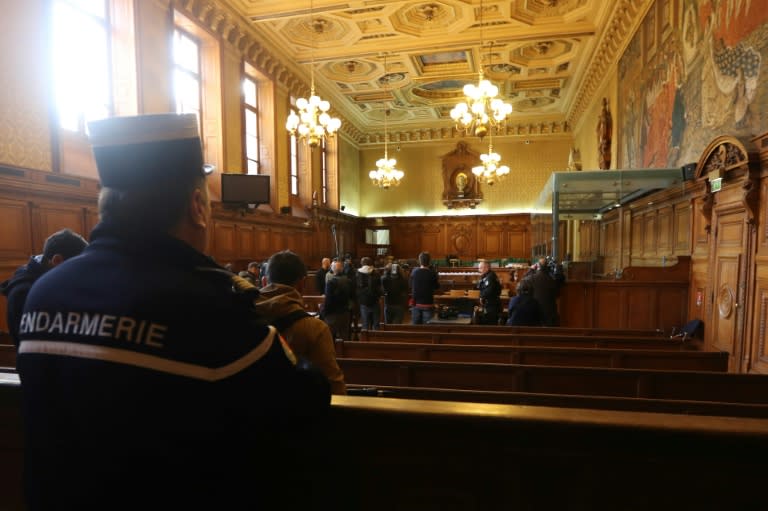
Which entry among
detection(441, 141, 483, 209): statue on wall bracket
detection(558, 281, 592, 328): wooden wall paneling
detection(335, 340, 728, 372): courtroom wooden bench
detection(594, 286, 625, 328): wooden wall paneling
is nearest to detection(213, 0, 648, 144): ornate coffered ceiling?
detection(441, 141, 483, 209): statue on wall bracket

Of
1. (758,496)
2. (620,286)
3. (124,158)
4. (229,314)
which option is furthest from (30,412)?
(620,286)

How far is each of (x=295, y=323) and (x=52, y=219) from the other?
→ 587 cm

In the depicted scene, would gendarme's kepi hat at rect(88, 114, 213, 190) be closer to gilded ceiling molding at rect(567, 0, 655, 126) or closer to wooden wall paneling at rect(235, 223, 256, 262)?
wooden wall paneling at rect(235, 223, 256, 262)

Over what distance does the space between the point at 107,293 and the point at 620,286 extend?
24.1 feet

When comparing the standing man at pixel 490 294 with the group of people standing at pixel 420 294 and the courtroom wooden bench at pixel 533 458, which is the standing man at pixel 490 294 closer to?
the group of people standing at pixel 420 294

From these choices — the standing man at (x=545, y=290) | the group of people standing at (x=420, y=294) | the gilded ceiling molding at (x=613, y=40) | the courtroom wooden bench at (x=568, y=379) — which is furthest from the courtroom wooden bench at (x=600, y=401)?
the gilded ceiling molding at (x=613, y=40)

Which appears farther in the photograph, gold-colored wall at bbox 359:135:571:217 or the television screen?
gold-colored wall at bbox 359:135:571:217

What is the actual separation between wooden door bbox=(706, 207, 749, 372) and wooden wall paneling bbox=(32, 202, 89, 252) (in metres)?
9.21

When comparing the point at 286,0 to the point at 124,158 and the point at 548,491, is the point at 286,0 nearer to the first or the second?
the point at 124,158

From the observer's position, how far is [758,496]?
104cm

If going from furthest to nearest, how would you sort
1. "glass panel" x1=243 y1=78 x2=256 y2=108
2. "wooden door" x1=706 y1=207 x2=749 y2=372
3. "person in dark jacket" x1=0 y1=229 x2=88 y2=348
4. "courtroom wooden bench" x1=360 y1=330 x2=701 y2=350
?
"glass panel" x1=243 y1=78 x2=256 y2=108 < "wooden door" x1=706 y1=207 x2=749 y2=372 < "courtroom wooden bench" x1=360 y1=330 x2=701 y2=350 < "person in dark jacket" x1=0 y1=229 x2=88 y2=348

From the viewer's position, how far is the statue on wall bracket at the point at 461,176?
1733 centimetres

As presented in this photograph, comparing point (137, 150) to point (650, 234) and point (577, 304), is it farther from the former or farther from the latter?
point (650, 234)

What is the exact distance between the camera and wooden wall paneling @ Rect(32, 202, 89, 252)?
5426 mm
